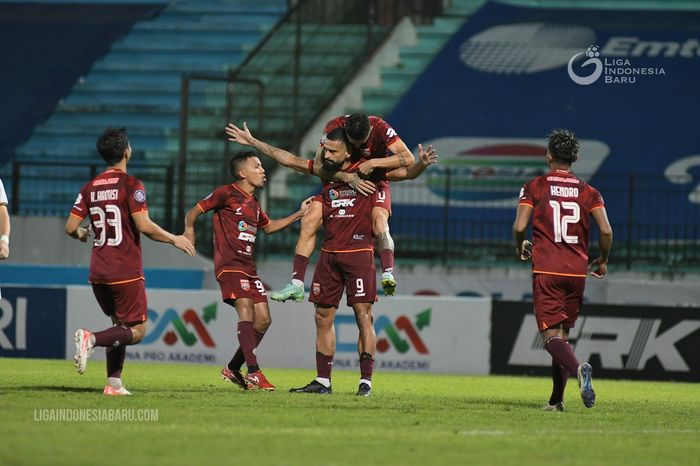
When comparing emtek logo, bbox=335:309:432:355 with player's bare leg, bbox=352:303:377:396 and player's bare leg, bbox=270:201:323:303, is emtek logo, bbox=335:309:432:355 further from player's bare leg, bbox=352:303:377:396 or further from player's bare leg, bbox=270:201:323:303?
player's bare leg, bbox=352:303:377:396

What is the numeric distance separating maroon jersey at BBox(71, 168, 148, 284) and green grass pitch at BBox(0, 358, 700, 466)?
3.17 ft

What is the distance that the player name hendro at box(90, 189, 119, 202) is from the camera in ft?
34.7

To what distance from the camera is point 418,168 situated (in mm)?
11453

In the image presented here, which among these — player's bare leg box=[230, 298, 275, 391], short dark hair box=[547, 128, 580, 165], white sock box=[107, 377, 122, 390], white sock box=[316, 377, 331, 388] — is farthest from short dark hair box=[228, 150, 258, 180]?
short dark hair box=[547, 128, 580, 165]

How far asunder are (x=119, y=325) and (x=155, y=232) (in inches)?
32.5

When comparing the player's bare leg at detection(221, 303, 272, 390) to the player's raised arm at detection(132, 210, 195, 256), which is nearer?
the player's raised arm at detection(132, 210, 195, 256)

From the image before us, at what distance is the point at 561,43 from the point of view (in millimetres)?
23344

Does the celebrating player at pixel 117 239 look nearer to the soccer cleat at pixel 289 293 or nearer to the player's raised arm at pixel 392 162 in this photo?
the soccer cleat at pixel 289 293

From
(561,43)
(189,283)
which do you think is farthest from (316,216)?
(561,43)

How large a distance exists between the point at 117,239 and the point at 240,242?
1908mm

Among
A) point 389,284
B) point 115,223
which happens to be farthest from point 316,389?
point 115,223

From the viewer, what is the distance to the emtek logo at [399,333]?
677 inches

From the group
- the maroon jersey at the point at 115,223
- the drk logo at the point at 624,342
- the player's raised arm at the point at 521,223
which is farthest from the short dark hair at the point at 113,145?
the drk logo at the point at 624,342

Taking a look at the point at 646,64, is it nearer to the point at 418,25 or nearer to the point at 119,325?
the point at 418,25
